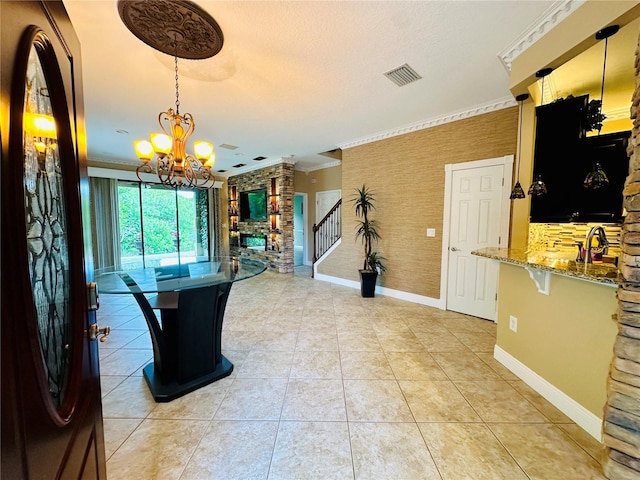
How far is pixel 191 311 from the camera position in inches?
77.1

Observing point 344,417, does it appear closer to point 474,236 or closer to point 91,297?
point 91,297

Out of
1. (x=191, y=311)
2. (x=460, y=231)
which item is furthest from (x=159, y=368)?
(x=460, y=231)

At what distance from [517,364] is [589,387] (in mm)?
586

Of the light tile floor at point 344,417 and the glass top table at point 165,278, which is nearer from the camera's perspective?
the light tile floor at point 344,417

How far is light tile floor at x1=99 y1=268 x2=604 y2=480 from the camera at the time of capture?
1.39 meters

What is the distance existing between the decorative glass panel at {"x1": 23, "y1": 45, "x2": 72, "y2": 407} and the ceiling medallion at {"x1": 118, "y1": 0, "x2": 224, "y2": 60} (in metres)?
1.58

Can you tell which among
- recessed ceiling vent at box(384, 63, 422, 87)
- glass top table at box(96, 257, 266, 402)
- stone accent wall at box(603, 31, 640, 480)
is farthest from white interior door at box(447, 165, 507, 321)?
glass top table at box(96, 257, 266, 402)

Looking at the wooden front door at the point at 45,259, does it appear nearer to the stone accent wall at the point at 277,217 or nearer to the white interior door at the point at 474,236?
the white interior door at the point at 474,236

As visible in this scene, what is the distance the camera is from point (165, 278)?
220cm

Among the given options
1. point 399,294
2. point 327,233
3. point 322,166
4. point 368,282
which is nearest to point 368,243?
point 368,282

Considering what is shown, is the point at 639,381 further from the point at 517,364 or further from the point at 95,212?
the point at 95,212

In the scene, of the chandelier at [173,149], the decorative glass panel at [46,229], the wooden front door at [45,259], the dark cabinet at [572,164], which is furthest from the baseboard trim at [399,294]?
the decorative glass panel at [46,229]

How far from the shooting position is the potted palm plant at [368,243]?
14.2 ft

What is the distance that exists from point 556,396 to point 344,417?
1.54 meters
